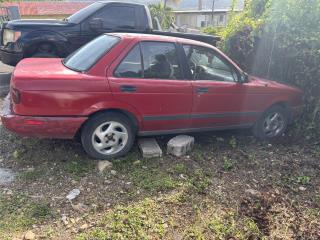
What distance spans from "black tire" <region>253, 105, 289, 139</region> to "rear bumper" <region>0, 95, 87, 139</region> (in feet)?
9.74

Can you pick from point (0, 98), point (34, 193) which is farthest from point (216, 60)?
point (0, 98)

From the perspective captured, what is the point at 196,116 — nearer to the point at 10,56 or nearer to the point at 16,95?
the point at 16,95

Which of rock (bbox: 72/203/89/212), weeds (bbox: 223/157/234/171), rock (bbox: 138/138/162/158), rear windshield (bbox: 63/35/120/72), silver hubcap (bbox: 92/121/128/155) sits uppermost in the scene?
rear windshield (bbox: 63/35/120/72)

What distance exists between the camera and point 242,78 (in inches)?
209

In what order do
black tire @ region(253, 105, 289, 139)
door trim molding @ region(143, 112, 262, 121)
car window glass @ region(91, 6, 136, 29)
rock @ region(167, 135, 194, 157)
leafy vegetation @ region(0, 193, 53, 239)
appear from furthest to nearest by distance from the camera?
car window glass @ region(91, 6, 136, 29) < black tire @ region(253, 105, 289, 139) < rock @ region(167, 135, 194, 157) < door trim molding @ region(143, 112, 262, 121) < leafy vegetation @ region(0, 193, 53, 239)

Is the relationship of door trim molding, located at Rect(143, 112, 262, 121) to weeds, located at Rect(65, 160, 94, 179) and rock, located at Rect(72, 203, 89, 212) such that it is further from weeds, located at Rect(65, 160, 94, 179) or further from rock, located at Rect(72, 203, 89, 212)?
rock, located at Rect(72, 203, 89, 212)

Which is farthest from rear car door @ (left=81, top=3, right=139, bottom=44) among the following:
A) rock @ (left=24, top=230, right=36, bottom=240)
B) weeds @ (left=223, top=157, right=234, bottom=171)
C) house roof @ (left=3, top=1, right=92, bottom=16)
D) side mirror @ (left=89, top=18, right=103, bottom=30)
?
house roof @ (left=3, top=1, right=92, bottom=16)

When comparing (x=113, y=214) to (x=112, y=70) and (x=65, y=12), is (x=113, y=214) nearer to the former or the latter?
(x=112, y=70)

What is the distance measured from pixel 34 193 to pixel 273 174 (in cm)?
307

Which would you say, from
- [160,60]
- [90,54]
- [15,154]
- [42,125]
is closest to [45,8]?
[90,54]

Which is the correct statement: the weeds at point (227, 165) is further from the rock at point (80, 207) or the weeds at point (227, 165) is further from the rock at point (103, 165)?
the rock at point (80, 207)

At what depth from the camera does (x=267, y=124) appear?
19.3ft

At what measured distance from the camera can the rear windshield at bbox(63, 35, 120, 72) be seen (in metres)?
4.47

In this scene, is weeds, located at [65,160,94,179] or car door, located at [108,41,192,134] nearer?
weeds, located at [65,160,94,179]
